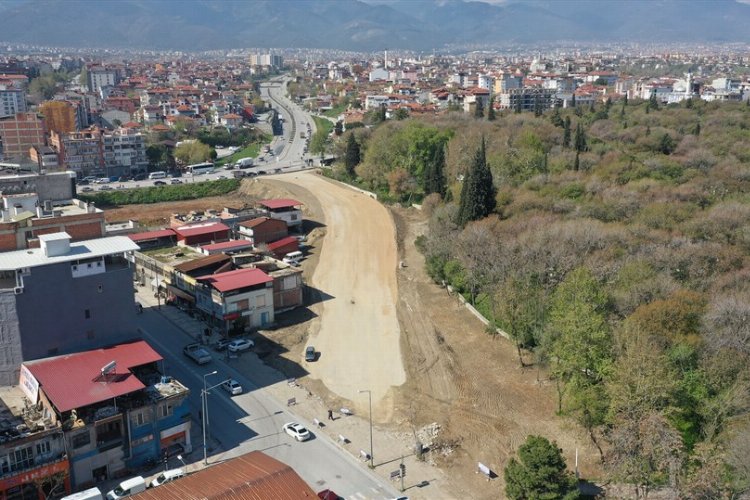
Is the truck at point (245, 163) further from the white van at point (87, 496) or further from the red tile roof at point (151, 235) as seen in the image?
the white van at point (87, 496)

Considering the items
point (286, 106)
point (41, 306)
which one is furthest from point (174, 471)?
point (286, 106)

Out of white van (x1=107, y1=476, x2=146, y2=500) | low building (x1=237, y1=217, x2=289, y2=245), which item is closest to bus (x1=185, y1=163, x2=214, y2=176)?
low building (x1=237, y1=217, x2=289, y2=245)

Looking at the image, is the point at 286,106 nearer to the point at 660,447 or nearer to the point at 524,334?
the point at 524,334

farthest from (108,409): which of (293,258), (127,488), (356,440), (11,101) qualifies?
(11,101)

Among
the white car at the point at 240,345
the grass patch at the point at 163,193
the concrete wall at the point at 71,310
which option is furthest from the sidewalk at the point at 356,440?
the grass patch at the point at 163,193

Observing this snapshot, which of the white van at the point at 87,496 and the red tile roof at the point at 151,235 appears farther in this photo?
the red tile roof at the point at 151,235
